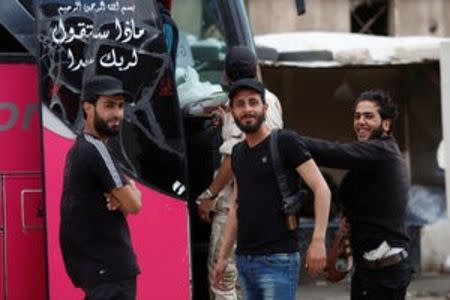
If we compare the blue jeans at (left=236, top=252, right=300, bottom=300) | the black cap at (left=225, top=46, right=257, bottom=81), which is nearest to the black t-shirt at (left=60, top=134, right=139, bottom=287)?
the blue jeans at (left=236, top=252, right=300, bottom=300)

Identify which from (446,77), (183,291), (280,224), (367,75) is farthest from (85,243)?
(367,75)

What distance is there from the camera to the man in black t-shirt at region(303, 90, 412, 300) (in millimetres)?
5570

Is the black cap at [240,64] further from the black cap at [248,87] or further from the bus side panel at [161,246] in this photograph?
the black cap at [248,87]

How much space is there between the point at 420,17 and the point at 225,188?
7.90m

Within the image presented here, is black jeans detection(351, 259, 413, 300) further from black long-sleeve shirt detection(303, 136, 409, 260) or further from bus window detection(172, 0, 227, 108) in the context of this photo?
bus window detection(172, 0, 227, 108)

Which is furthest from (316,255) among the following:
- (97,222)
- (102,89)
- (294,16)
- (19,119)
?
(294,16)

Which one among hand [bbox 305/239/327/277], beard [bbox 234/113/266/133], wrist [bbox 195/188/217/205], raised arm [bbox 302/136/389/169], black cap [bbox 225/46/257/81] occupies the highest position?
black cap [bbox 225/46/257/81]

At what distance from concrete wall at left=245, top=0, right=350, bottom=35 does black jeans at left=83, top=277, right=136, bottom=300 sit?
8550 millimetres

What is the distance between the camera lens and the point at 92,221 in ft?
17.0

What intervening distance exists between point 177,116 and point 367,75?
18.9 ft

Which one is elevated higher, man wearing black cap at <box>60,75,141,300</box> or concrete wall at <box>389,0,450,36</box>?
concrete wall at <box>389,0,450,36</box>

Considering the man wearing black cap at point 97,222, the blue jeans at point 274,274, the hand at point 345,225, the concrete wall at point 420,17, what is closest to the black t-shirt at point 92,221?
the man wearing black cap at point 97,222

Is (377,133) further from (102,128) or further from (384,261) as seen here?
(102,128)

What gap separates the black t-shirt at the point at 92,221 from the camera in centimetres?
517
